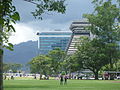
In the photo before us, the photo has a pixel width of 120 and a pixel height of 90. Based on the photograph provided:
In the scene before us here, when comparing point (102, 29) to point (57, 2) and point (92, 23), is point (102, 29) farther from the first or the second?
point (57, 2)

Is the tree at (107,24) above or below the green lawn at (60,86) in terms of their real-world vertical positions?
above

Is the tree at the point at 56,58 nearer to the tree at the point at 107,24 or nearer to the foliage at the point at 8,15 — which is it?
the tree at the point at 107,24

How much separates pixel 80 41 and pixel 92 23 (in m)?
11.9

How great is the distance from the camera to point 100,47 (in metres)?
73.1

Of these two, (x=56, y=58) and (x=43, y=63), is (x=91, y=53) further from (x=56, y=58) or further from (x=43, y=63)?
(x=43, y=63)

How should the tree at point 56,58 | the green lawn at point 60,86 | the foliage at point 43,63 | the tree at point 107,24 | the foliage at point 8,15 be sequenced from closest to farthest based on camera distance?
the foliage at point 8,15 → the green lawn at point 60,86 → the tree at point 107,24 → the tree at point 56,58 → the foliage at point 43,63

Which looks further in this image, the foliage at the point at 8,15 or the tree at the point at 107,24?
the tree at the point at 107,24

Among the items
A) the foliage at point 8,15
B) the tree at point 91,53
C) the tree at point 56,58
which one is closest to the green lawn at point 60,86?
the foliage at point 8,15

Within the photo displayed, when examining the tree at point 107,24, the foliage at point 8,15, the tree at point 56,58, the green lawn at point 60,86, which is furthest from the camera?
the tree at point 56,58

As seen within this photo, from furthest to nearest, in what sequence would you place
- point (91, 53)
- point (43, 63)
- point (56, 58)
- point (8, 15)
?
1. point (43, 63)
2. point (56, 58)
3. point (91, 53)
4. point (8, 15)

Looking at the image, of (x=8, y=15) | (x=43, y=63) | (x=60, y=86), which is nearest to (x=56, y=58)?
(x=43, y=63)

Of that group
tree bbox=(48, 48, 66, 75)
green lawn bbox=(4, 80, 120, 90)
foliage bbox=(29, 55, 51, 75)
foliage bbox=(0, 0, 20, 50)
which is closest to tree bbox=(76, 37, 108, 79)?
tree bbox=(48, 48, 66, 75)

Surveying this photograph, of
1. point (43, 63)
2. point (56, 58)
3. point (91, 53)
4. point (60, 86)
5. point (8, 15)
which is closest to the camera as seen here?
point (8, 15)

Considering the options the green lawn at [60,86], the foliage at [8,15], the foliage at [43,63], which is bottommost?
the green lawn at [60,86]
